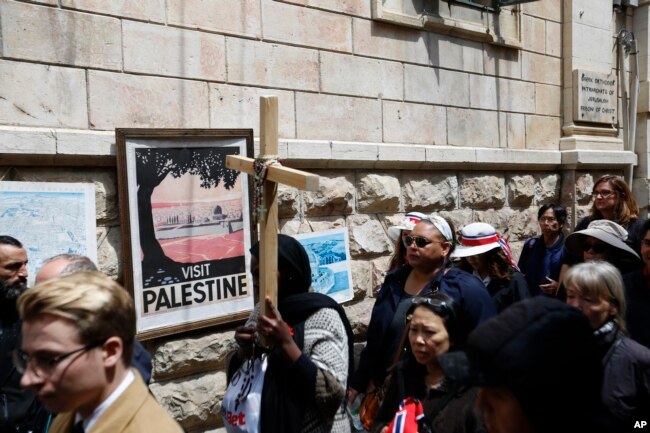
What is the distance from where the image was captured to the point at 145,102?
489cm

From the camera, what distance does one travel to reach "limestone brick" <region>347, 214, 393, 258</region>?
619 cm

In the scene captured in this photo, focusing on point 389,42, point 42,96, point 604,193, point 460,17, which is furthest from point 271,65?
point 604,193

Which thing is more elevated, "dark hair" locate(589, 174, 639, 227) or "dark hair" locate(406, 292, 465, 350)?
"dark hair" locate(589, 174, 639, 227)

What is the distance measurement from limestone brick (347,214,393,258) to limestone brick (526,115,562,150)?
9.10 ft

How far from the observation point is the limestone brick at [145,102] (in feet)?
15.3

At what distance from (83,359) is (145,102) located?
11.4 feet

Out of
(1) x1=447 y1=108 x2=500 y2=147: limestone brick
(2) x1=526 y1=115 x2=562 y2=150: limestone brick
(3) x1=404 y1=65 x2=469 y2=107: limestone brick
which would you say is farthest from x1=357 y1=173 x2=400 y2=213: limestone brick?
(2) x1=526 y1=115 x2=562 y2=150: limestone brick

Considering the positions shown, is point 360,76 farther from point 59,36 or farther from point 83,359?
point 83,359

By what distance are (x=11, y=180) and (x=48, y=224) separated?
1.19 ft

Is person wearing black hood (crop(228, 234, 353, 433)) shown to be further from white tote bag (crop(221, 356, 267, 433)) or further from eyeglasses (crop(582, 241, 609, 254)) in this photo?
eyeglasses (crop(582, 241, 609, 254))

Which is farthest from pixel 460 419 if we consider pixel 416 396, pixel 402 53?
pixel 402 53

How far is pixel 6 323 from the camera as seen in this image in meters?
3.01

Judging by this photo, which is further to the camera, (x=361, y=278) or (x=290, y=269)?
(x=361, y=278)

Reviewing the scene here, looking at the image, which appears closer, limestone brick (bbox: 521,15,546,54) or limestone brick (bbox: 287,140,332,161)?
limestone brick (bbox: 287,140,332,161)
